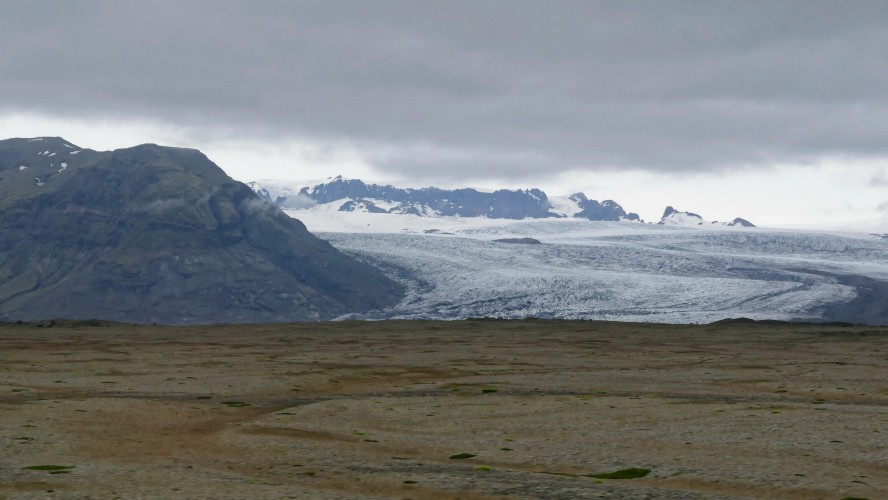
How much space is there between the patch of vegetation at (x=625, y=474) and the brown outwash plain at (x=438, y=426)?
15.3 inches

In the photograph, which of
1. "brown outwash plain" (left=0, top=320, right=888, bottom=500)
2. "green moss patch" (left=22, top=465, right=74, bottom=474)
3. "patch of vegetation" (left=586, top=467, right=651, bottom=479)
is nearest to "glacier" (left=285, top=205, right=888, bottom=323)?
"brown outwash plain" (left=0, top=320, right=888, bottom=500)

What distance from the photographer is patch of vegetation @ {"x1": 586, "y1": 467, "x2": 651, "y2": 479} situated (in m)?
21.2

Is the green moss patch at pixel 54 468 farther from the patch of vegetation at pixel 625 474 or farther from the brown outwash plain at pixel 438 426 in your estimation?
the patch of vegetation at pixel 625 474

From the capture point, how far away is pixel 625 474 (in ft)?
70.2

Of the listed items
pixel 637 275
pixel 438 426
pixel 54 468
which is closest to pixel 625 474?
pixel 438 426

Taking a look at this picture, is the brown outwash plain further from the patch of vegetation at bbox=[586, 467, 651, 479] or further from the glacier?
the glacier

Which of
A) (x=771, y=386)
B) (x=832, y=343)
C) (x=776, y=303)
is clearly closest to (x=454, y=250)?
(x=776, y=303)

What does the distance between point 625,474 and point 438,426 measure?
995 cm

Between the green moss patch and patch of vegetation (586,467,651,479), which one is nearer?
patch of vegetation (586,467,651,479)

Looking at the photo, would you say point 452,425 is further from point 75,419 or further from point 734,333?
point 734,333

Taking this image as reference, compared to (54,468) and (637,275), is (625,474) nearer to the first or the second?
(54,468)

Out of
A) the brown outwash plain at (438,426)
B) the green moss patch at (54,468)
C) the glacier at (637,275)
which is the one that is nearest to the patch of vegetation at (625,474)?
the brown outwash plain at (438,426)

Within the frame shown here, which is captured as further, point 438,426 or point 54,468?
point 438,426

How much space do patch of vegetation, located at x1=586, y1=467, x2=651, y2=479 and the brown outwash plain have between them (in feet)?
1.28
